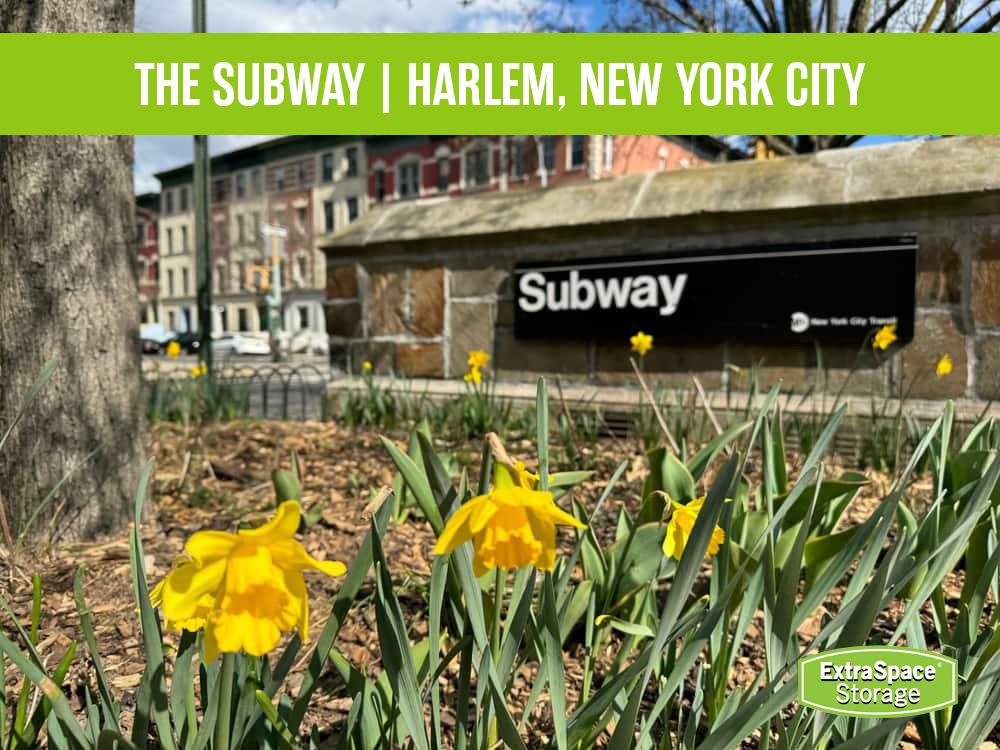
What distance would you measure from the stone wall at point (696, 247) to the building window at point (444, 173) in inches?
1096

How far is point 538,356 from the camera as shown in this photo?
14.1ft

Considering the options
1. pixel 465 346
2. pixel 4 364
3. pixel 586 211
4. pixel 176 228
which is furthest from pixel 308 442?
pixel 176 228

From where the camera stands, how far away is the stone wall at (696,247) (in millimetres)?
3215

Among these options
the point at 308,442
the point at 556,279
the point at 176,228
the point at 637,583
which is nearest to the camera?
the point at 637,583

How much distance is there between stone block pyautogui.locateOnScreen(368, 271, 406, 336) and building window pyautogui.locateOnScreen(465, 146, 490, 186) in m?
27.1

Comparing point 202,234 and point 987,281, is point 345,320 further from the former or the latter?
point 987,281

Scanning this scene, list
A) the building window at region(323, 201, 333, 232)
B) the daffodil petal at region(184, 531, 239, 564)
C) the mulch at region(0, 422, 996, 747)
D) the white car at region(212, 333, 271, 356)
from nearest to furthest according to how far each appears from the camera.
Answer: the daffodil petal at region(184, 531, 239, 564)
the mulch at region(0, 422, 996, 747)
the white car at region(212, 333, 271, 356)
the building window at region(323, 201, 333, 232)

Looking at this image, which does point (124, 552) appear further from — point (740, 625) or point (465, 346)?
point (465, 346)

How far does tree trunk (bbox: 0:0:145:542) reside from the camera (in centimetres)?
198

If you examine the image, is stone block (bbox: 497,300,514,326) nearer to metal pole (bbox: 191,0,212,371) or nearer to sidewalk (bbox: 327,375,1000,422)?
sidewalk (bbox: 327,375,1000,422)

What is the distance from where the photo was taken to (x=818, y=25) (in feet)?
23.0

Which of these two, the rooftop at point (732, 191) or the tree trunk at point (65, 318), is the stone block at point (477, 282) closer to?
the rooftop at point (732, 191)

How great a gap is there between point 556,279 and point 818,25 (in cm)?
527

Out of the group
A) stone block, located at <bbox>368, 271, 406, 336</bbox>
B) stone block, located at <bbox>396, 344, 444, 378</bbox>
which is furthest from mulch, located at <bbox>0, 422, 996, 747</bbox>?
stone block, located at <bbox>368, 271, 406, 336</bbox>
